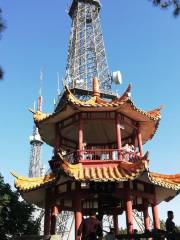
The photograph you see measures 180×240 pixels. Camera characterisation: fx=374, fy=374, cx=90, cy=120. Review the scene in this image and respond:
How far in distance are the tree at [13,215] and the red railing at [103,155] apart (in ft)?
16.2

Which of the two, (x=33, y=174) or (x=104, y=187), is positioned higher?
(x=33, y=174)

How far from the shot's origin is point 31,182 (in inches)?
647

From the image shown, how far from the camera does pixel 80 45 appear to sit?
45656 mm

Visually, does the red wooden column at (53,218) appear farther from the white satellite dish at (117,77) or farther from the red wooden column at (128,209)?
the white satellite dish at (117,77)

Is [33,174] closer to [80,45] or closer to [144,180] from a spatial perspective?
[80,45]

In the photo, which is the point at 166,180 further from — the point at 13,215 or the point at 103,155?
the point at 13,215

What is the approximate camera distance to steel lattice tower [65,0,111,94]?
1736 inches

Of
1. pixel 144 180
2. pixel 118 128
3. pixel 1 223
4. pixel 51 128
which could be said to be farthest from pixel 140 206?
pixel 1 223

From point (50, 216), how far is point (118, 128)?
480 centimetres

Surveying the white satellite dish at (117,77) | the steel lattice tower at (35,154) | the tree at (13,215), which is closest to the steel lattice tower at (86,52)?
the white satellite dish at (117,77)

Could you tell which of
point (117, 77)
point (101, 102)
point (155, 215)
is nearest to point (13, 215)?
point (155, 215)

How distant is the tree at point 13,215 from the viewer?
Answer: 18375mm

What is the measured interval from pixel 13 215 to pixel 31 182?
3.69m

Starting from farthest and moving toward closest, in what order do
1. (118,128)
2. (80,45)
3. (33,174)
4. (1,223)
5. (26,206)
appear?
(33,174) < (80,45) < (26,206) < (1,223) < (118,128)
